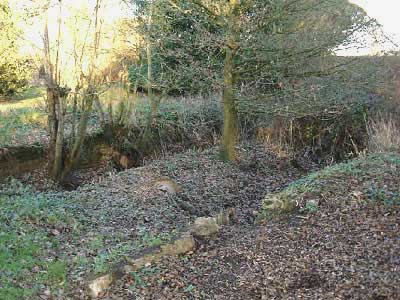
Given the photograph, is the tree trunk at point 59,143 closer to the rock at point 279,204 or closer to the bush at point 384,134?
the rock at point 279,204

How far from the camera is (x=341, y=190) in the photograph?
6.45 metres

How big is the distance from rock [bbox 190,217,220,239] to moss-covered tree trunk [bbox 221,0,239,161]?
402 centimetres

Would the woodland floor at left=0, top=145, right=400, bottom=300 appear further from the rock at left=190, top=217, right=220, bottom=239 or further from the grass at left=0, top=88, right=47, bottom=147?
the grass at left=0, top=88, right=47, bottom=147

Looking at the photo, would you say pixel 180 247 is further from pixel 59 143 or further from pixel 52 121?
pixel 52 121

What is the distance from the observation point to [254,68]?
31.6 ft

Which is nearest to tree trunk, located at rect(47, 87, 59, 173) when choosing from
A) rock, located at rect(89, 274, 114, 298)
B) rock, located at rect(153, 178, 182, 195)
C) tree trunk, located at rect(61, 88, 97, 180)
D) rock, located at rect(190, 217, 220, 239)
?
tree trunk, located at rect(61, 88, 97, 180)

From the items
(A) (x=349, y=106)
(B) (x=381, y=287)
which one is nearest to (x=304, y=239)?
(B) (x=381, y=287)

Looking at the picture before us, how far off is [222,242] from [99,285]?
5.23ft

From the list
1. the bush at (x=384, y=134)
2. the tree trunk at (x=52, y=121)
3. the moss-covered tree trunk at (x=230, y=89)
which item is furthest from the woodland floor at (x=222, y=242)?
the moss-covered tree trunk at (x=230, y=89)

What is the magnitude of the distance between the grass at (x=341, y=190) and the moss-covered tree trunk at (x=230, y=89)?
3.20 metres

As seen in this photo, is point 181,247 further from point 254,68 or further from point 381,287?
point 254,68

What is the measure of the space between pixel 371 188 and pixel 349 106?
4.85 m

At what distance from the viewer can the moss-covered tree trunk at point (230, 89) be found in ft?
29.9

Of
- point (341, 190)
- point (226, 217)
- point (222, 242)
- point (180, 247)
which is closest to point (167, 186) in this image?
point (226, 217)
